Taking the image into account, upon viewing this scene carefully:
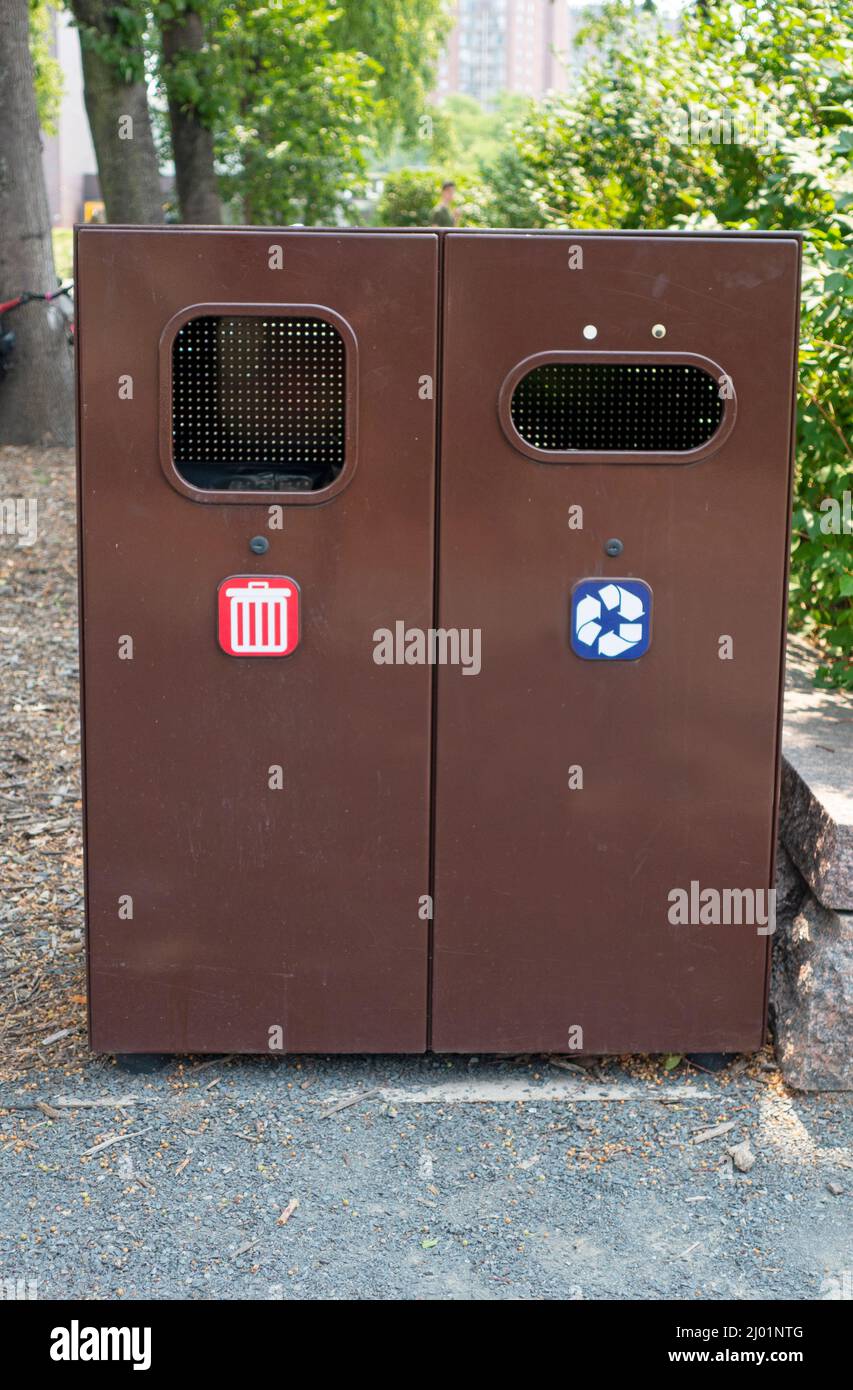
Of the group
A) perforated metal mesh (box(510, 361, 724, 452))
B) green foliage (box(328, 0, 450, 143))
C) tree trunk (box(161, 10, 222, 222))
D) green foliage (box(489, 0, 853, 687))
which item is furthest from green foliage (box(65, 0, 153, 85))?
green foliage (box(328, 0, 450, 143))

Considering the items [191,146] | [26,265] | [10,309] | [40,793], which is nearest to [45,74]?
[191,146]

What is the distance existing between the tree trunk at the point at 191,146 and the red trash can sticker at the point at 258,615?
11611mm

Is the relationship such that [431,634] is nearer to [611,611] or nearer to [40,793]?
[611,611]

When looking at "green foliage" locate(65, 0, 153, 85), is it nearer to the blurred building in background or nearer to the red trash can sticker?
the red trash can sticker

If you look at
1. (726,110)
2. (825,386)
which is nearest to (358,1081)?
(825,386)

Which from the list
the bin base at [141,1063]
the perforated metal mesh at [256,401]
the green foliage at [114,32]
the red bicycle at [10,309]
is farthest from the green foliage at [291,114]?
the bin base at [141,1063]

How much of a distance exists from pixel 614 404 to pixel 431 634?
0.63 meters

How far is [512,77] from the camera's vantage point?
138250 mm

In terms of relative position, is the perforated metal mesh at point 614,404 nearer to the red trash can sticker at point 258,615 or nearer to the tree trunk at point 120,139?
the red trash can sticker at point 258,615

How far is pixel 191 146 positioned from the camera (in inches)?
549

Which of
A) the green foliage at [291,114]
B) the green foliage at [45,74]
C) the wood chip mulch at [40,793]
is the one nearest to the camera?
the wood chip mulch at [40,793]

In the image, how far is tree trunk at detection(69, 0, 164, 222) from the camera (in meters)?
11.3

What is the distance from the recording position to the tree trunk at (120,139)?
37.0 feet
